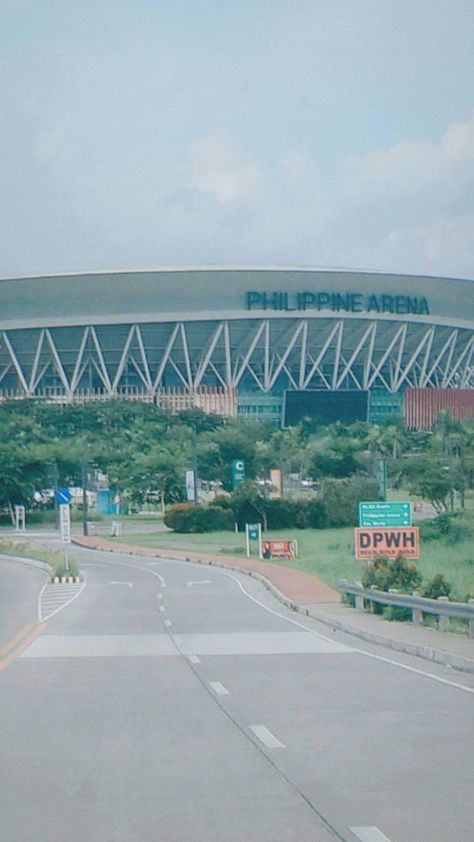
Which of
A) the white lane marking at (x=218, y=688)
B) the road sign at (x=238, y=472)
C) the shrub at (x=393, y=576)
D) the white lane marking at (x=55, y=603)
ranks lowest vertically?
the white lane marking at (x=55, y=603)

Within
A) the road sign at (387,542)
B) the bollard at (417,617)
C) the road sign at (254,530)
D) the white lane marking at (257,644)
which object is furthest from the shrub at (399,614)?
the road sign at (254,530)

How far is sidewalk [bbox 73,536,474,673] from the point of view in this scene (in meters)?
19.1

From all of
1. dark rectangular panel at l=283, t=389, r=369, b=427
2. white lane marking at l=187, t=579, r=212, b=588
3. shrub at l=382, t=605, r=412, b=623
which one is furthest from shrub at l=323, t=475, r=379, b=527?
dark rectangular panel at l=283, t=389, r=369, b=427

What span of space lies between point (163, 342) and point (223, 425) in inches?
701

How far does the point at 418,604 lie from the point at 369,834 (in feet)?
50.5

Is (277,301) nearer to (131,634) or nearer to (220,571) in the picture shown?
(220,571)

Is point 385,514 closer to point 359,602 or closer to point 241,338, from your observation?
point 359,602

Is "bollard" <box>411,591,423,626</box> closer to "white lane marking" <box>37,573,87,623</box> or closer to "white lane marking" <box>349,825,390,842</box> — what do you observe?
"white lane marking" <box>37,573,87,623</box>

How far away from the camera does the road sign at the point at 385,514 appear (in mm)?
32219

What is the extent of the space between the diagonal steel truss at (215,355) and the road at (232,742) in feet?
335

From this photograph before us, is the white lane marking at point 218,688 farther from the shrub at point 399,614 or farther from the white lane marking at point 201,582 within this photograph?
the white lane marking at point 201,582

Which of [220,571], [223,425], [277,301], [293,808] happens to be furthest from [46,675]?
[277,301]

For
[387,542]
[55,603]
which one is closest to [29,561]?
[55,603]

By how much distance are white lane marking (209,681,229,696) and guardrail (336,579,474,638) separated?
206 inches
